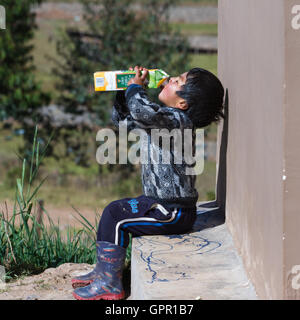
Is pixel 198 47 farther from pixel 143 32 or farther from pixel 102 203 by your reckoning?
pixel 102 203

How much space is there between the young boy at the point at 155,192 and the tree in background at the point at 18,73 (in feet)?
21.8

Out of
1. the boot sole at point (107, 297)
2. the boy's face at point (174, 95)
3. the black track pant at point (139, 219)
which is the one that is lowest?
the boot sole at point (107, 297)

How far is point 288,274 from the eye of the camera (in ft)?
7.18

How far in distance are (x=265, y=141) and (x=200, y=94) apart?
0.88 metres

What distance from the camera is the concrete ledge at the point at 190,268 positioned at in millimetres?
2719

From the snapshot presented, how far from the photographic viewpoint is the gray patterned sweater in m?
3.20

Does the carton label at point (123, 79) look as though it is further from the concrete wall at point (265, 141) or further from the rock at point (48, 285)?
the rock at point (48, 285)

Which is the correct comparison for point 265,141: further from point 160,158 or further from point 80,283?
point 80,283

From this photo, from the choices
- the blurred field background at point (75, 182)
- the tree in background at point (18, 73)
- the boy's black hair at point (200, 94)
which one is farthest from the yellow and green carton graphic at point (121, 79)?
the tree in background at point (18, 73)

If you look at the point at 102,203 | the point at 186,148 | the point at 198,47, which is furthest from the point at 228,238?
the point at 198,47

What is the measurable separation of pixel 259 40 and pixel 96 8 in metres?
7.85

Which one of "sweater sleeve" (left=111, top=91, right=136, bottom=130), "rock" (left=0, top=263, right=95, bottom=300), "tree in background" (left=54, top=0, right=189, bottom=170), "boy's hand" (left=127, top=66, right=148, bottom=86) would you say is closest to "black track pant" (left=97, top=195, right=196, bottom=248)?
"rock" (left=0, top=263, right=95, bottom=300)

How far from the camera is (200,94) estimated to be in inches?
130

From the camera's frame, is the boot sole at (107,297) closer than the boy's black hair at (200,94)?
Yes
